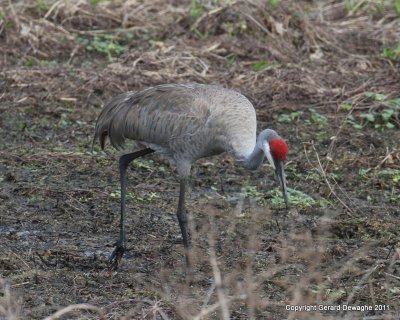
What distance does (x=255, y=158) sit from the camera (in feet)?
19.8

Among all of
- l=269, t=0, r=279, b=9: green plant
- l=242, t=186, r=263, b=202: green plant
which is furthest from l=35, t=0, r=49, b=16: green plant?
l=242, t=186, r=263, b=202: green plant

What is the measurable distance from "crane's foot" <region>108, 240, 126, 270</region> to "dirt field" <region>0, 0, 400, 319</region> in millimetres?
40

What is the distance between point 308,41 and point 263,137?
5.10m

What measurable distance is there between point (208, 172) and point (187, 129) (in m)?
1.80

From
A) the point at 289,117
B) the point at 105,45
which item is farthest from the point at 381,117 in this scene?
the point at 105,45

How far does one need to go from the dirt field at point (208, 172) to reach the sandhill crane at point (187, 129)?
0.43 metres

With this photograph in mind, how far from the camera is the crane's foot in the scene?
238 inches

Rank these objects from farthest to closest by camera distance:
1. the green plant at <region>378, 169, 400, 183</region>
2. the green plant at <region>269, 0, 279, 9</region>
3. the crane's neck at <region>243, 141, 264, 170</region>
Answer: the green plant at <region>269, 0, 279, 9</region>, the green plant at <region>378, 169, 400, 183</region>, the crane's neck at <region>243, 141, 264, 170</region>

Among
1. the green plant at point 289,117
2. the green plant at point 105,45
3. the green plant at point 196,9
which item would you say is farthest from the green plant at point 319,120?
the green plant at point 196,9

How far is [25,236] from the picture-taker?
21.2ft

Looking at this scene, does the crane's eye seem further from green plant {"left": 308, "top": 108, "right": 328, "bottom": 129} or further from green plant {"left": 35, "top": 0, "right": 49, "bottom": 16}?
green plant {"left": 35, "top": 0, "right": 49, "bottom": 16}

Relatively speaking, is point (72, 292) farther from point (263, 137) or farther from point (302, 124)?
point (302, 124)

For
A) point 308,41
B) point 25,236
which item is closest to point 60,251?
point 25,236

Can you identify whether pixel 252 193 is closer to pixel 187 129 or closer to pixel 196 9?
pixel 187 129
